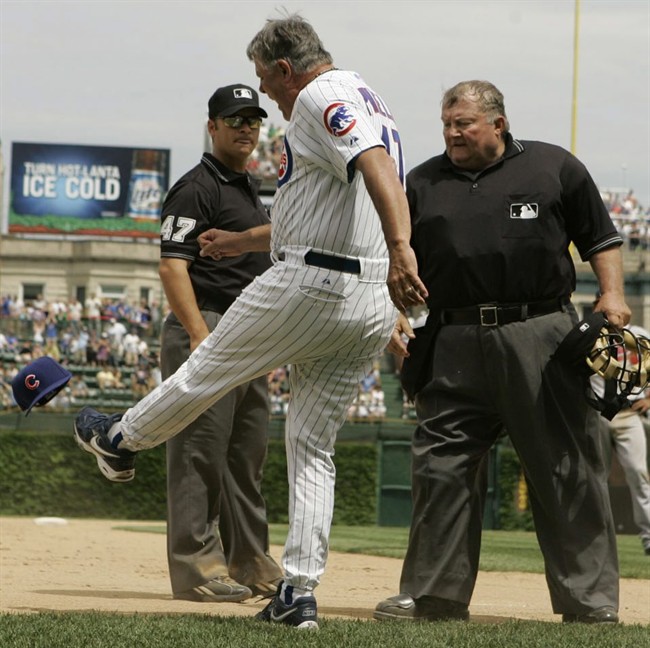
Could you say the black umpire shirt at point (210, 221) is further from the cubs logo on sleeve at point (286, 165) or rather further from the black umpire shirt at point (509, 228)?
the cubs logo on sleeve at point (286, 165)

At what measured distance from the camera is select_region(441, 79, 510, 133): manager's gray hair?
17.5 feet

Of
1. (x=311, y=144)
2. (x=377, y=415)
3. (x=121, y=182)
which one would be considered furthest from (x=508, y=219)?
(x=121, y=182)

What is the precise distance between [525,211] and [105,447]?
6.10 feet

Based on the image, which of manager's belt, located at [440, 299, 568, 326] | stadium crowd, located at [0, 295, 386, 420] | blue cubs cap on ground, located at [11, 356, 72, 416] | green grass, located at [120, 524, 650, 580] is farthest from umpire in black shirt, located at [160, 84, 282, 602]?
stadium crowd, located at [0, 295, 386, 420]

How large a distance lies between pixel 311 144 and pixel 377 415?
22668 millimetres

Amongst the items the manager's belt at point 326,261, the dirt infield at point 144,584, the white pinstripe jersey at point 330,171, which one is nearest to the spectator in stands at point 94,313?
the dirt infield at point 144,584

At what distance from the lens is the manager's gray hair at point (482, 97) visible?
17.5ft

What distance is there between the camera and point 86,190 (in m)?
68.7

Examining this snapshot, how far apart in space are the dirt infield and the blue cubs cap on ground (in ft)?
2.64

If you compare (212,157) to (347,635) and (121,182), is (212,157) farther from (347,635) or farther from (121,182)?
(121,182)

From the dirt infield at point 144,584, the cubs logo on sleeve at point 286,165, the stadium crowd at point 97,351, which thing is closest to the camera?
the cubs logo on sleeve at point 286,165

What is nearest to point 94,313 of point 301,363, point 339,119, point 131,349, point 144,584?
point 131,349

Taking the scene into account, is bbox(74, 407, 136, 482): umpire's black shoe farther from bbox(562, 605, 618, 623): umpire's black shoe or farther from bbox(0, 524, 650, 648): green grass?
bbox(562, 605, 618, 623): umpire's black shoe

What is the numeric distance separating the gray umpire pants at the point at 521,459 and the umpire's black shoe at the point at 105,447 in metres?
1.21
